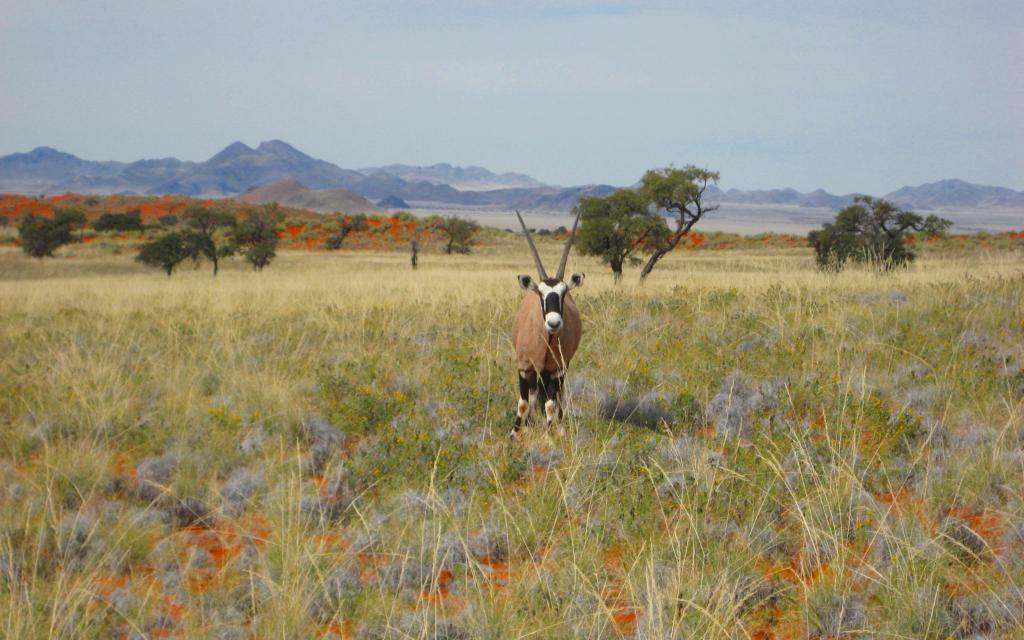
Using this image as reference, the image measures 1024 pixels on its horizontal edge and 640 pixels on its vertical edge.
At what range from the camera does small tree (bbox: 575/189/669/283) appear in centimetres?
3139

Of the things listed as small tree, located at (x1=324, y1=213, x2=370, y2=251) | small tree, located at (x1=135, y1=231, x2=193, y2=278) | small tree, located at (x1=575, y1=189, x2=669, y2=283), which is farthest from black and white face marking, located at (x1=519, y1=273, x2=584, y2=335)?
small tree, located at (x1=324, y1=213, x2=370, y2=251)

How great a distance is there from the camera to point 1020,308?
357 inches

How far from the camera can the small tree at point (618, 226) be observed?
31.4m

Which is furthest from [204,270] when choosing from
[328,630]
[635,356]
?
[328,630]

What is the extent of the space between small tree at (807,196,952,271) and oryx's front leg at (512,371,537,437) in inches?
1222

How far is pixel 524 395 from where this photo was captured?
6586mm

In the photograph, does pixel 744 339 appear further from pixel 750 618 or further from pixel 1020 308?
pixel 750 618

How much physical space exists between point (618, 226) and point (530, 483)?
2749 centimetres

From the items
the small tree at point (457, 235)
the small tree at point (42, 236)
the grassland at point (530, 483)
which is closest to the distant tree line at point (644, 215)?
the grassland at point (530, 483)

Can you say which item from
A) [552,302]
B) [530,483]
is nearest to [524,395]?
[552,302]

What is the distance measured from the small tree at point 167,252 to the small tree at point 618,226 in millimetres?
25609

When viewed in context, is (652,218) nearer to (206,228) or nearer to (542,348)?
(542,348)

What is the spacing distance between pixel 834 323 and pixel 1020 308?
2.63 metres

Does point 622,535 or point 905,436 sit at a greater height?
point 905,436
